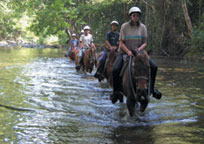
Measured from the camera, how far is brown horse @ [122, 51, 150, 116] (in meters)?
5.74

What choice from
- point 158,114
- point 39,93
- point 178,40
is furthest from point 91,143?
point 178,40

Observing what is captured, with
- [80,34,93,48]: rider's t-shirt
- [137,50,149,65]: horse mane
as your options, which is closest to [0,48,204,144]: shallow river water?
[137,50,149,65]: horse mane

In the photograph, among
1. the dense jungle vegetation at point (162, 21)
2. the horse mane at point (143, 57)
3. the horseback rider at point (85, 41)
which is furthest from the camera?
the dense jungle vegetation at point (162, 21)

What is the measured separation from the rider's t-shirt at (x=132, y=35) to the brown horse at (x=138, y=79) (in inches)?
22.2

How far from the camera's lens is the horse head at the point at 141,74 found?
18.8 ft

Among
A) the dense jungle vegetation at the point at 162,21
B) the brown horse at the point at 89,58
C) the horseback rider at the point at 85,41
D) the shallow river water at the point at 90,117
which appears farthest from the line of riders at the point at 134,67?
the dense jungle vegetation at the point at 162,21

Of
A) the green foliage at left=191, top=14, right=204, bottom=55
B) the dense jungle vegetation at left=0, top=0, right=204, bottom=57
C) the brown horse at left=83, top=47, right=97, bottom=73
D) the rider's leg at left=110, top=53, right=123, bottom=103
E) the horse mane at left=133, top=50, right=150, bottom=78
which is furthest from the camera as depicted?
the dense jungle vegetation at left=0, top=0, right=204, bottom=57

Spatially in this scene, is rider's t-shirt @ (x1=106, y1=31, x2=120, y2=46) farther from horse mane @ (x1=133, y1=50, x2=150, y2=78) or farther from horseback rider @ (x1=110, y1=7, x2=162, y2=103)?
horse mane @ (x1=133, y1=50, x2=150, y2=78)

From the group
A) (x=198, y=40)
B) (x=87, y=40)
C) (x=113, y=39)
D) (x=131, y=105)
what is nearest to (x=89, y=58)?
(x=87, y=40)

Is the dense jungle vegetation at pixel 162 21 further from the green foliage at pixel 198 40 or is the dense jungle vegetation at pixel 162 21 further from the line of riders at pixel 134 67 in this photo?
the line of riders at pixel 134 67

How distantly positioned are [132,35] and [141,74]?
4.26 ft

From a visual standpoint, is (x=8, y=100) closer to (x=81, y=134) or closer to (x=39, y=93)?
(x=39, y=93)

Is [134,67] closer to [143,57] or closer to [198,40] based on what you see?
[143,57]

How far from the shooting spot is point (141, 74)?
582cm
